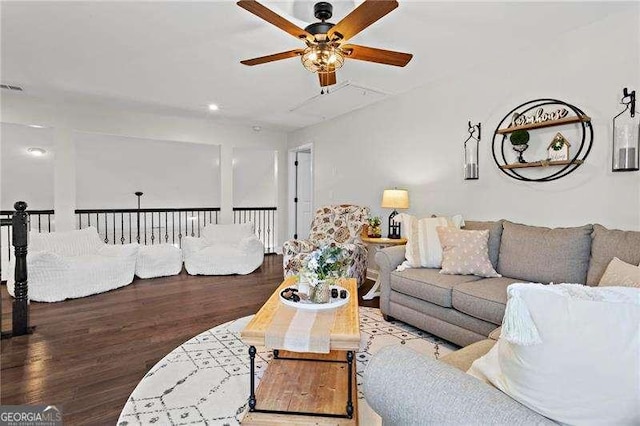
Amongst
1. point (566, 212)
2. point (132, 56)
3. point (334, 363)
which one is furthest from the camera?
point (132, 56)

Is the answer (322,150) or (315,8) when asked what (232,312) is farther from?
(322,150)

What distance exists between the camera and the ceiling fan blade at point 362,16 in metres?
1.84

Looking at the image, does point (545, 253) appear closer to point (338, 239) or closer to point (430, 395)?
point (430, 395)

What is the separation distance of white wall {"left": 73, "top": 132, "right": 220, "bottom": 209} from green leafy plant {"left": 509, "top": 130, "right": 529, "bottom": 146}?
5.36 meters

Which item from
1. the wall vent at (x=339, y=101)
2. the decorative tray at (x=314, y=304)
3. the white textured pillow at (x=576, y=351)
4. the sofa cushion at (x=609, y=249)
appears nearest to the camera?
the white textured pillow at (x=576, y=351)

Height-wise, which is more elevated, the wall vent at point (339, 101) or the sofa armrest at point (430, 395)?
the wall vent at point (339, 101)

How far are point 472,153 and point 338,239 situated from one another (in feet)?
6.72

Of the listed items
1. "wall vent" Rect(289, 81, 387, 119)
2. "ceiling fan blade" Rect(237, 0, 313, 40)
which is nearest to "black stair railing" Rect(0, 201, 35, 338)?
"ceiling fan blade" Rect(237, 0, 313, 40)

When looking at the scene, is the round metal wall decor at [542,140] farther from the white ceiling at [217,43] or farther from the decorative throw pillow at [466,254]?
the decorative throw pillow at [466,254]

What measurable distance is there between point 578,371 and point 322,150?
5539mm

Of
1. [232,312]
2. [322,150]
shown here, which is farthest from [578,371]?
[322,150]

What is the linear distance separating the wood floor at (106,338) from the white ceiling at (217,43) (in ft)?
8.28

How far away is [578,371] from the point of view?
2.70ft

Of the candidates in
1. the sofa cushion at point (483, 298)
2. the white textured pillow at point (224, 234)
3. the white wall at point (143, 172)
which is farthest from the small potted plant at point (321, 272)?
the white wall at point (143, 172)
